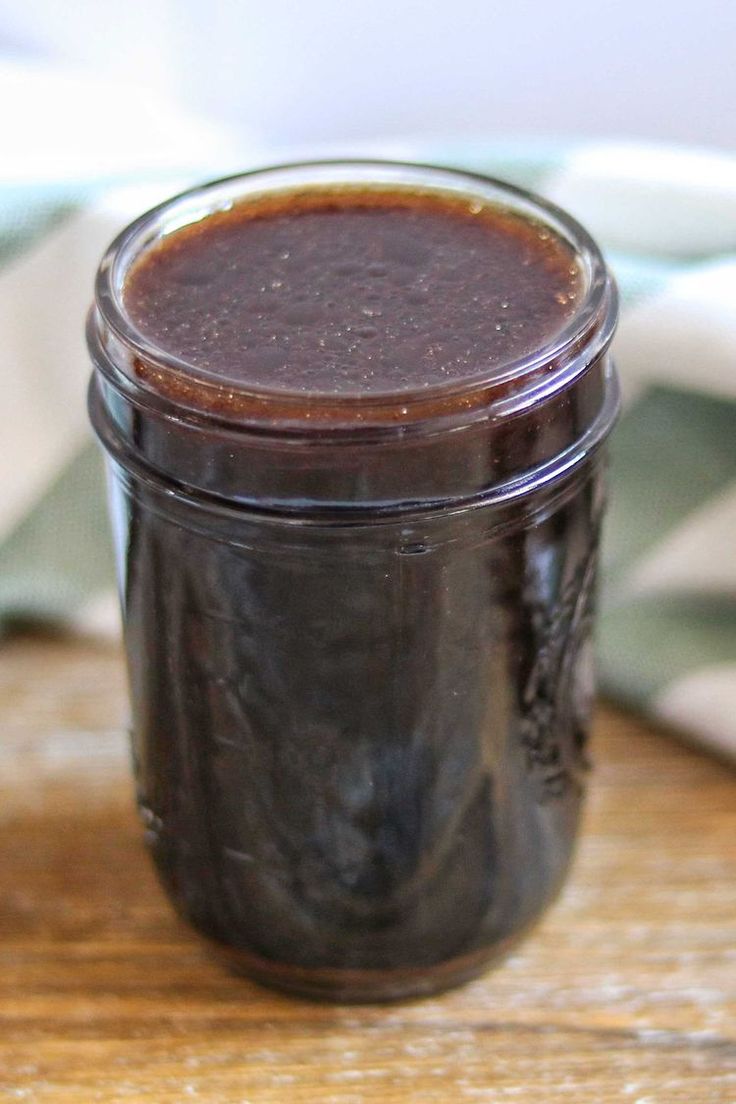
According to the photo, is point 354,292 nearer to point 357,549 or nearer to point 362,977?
point 357,549

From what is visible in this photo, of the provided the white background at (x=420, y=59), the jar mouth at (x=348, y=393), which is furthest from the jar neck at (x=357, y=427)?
the white background at (x=420, y=59)

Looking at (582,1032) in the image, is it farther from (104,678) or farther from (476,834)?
(104,678)

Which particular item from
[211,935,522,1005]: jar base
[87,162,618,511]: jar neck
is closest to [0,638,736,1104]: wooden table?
[211,935,522,1005]: jar base

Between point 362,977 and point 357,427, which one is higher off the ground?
point 357,427

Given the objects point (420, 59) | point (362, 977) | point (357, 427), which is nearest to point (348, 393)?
point (357, 427)

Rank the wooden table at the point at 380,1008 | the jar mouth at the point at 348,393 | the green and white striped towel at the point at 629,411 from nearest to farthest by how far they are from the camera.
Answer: the jar mouth at the point at 348,393
the wooden table at the point at 380,1008
the green and white striped towel at the point at 629,411

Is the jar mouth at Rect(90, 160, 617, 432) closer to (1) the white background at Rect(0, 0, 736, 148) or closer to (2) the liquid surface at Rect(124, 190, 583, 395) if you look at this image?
(2) the liquid surface at Rect(124, 190, 583, 395)

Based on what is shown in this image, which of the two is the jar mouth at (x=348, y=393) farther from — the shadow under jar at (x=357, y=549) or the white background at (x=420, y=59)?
the white background at (x=420, y=59)
